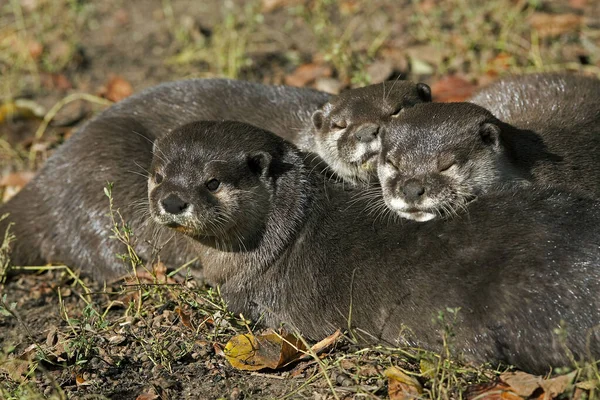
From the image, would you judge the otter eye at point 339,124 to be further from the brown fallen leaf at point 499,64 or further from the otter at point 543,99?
the brown fallen leaf at point 499,64

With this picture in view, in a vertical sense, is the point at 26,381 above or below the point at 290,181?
below

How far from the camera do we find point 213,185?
374 cm

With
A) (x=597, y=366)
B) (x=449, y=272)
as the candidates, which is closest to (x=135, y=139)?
(x=449, y=272)

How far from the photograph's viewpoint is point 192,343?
3.73 metres

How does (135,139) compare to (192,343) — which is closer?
(192,343)

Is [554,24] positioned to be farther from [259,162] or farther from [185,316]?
[185,316]

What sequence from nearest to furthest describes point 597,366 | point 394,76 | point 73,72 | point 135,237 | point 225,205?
point 597,366 < point 225,205 < point 135,237 < point 394,76 < point 73,72

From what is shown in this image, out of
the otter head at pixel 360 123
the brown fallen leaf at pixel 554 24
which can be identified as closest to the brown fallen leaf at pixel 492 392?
the otter head at pixel 360 123

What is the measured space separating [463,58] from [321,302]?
289 cm

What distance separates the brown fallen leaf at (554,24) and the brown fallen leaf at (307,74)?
1478 millimetres

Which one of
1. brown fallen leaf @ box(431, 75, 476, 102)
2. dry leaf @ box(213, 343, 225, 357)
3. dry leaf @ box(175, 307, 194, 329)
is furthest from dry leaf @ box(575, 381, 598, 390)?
→ brown fallen leaf @ box(431, 75, 476, 102)

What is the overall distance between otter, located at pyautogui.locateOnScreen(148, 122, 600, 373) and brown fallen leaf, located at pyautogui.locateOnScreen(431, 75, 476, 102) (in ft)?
6.06

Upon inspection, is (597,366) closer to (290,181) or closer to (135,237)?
(290,181)

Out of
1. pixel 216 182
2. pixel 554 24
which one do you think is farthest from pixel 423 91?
pixel 554 24
